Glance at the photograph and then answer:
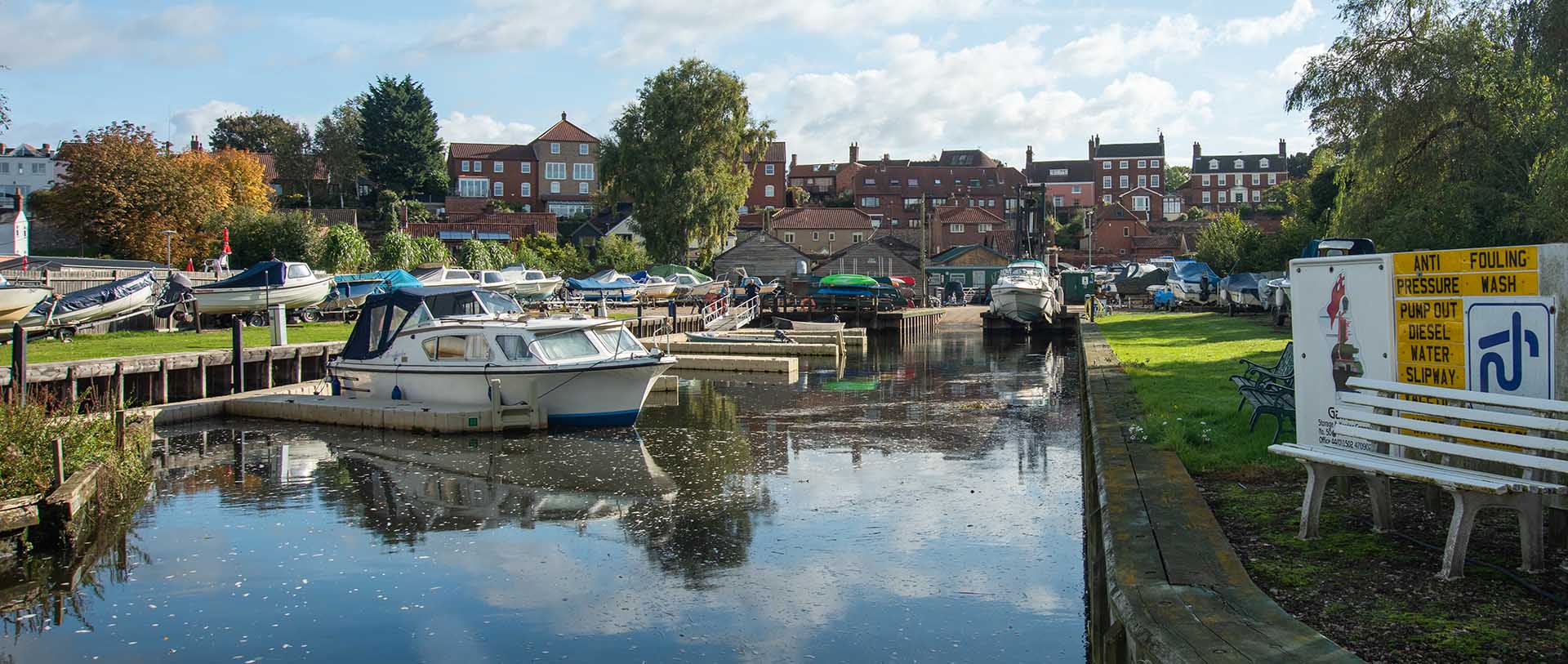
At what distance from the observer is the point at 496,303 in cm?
2755

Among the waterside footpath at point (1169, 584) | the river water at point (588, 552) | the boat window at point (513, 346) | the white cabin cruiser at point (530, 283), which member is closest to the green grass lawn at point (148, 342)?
the river water at point (588, 552)

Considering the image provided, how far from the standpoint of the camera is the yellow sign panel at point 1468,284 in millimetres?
7336

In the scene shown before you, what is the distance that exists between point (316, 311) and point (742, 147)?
34.8 meters

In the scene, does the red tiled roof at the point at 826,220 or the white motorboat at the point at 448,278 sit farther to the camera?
the red tiled roof at the point at 826,220

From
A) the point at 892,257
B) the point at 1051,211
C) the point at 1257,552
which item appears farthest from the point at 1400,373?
the point at 1051,211

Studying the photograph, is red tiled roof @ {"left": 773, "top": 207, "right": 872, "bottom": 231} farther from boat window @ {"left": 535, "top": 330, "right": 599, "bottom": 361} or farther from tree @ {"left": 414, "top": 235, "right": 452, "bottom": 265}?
boat window @ {"left": 535, "top": 330, "right": 599, "bottom": 361}

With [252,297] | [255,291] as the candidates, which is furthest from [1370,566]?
[252,297]

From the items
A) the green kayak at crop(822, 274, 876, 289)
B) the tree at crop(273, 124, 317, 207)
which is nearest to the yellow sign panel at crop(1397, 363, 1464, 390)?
the green kayak at crop(822, 274, 876, 289)

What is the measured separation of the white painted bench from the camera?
21.9 feet

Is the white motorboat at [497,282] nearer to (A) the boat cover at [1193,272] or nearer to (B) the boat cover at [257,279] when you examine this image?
(B) the boat cover at [257,279]

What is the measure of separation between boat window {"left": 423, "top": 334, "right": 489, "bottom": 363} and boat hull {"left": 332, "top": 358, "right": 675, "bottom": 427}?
0.92 feet

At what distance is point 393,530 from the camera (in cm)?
1352

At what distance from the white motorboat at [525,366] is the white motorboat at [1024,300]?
98.6ft

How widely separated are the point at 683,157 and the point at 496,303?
4121cm
